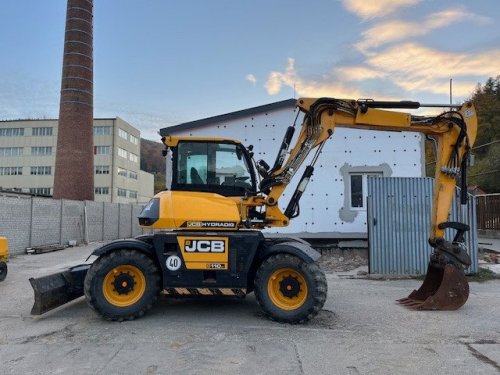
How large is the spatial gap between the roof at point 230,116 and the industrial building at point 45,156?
195 feet

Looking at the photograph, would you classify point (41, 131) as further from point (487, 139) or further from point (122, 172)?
point (487, 139)

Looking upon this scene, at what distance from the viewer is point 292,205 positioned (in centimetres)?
777

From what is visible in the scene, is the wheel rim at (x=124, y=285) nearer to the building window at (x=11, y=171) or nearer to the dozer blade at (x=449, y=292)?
the dozer blade at (x=449, y=292)

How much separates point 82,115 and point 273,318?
29.5 m

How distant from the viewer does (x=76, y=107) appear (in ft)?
106

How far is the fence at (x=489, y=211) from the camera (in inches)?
1016

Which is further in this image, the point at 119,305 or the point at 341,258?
the point at 341,258

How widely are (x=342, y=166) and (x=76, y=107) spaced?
78.4ft

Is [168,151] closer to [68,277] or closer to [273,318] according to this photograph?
[68,277]

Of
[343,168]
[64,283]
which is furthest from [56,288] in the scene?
[343,168]

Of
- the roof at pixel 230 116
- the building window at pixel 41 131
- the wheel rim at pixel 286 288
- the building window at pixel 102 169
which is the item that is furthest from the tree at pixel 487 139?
the building window at pixel 41 131

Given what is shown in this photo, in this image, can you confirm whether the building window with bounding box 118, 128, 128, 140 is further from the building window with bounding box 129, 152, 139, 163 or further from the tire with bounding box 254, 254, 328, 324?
the tire with bounding box 254, 254, 328, 324

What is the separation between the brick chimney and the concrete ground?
25961 mm

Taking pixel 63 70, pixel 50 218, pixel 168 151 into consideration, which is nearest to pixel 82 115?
pixel 63 70
